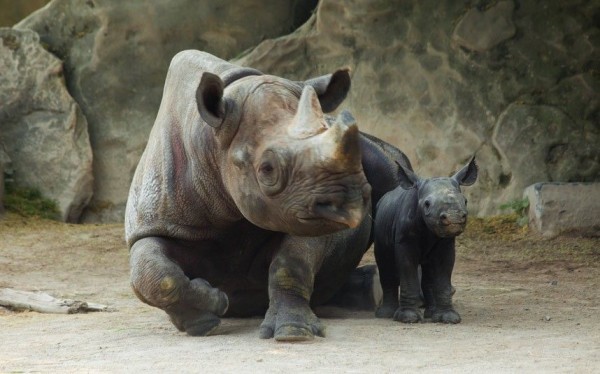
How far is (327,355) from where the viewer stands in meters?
6.57

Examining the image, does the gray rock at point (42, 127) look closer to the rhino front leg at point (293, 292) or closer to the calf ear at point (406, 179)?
the calf ear at point (406, 179)

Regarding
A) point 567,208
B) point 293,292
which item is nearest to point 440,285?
point 293,292

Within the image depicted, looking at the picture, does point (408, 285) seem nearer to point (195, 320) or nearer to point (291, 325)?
point (291, 325)

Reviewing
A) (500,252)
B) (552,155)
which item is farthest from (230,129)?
(552,155)

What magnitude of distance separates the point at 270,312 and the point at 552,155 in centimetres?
535

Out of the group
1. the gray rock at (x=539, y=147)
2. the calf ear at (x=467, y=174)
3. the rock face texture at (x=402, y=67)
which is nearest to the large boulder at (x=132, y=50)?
the rock face texture at (x=402, y=67)

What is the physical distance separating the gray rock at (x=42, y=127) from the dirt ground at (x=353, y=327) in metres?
1.06

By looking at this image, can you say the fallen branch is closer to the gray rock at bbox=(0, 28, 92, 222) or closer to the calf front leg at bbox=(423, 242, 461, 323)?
the calf front leg at bbox=(423, 242, 461, 323)

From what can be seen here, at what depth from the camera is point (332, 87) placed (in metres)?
7.78

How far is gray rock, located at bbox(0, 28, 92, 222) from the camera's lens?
13.0 meters

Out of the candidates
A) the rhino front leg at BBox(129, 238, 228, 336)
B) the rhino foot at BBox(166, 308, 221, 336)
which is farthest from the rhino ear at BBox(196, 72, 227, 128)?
the rhino foot at BBox(166, 308, 221, 336)

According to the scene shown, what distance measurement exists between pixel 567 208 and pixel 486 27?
6.22ft

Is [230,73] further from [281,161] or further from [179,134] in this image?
[281,161]

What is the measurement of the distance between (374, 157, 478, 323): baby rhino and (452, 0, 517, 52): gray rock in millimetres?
3980
